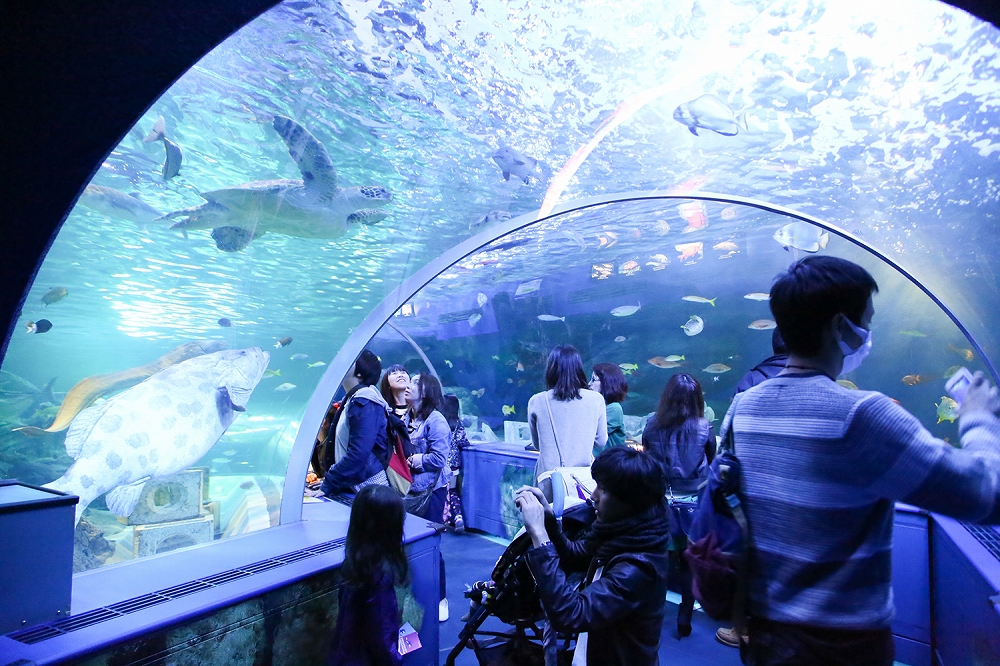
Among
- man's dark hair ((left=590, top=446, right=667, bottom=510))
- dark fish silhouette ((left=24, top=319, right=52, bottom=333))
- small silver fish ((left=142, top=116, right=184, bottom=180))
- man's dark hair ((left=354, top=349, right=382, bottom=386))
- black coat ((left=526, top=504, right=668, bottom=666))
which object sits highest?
small silver fish ((left=142, top=116, right=184, bottom=180))

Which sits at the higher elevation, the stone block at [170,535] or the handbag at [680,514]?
the stone block at [170,535]

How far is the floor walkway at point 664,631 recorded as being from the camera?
12.1ft

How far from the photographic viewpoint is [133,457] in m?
3.64

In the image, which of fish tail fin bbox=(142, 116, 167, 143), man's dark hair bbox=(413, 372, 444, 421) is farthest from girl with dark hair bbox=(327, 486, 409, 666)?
man's dark hair bbox=(413, 372, 444, 421)

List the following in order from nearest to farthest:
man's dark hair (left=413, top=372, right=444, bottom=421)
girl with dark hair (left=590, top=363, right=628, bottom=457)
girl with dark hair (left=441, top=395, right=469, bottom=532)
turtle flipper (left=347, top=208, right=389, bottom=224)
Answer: turtle flipper (left=347, top=208, right=389, bottom=224)
girl with dark hair (left=590, top=363, right=628, bottom=457)
man's dark hair (left=413, top=372, right=444, bottom=421)
girl with dark hair (left=441, top=395, right=469, bottom=532)

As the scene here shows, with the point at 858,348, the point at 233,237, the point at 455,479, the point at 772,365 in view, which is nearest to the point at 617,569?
the point at 858,348

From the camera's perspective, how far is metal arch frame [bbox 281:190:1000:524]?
372 centimetres

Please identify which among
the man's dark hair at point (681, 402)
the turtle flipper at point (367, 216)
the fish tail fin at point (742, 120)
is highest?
the fish tail fin at point (742, 120)

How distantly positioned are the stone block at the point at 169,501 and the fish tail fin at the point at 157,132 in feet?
7.78

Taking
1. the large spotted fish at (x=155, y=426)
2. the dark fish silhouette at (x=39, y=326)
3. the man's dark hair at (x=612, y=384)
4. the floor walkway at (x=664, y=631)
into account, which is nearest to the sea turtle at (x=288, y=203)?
the large spotted fish at (x=155, y=426)

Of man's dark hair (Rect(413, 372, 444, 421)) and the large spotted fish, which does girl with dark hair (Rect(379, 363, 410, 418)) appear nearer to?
man's dark hair (Rect(413, 372, 444, 421))

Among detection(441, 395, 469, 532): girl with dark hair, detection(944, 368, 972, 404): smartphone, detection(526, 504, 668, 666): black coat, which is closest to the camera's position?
detection(944, 368, 972, 404): smartphone

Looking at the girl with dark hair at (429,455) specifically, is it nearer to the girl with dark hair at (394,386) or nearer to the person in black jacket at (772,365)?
the girl with dark hair at (394,386)

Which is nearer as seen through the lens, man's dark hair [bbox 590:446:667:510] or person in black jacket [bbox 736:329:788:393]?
man's dark hair [bbox 590:446:667:510]
